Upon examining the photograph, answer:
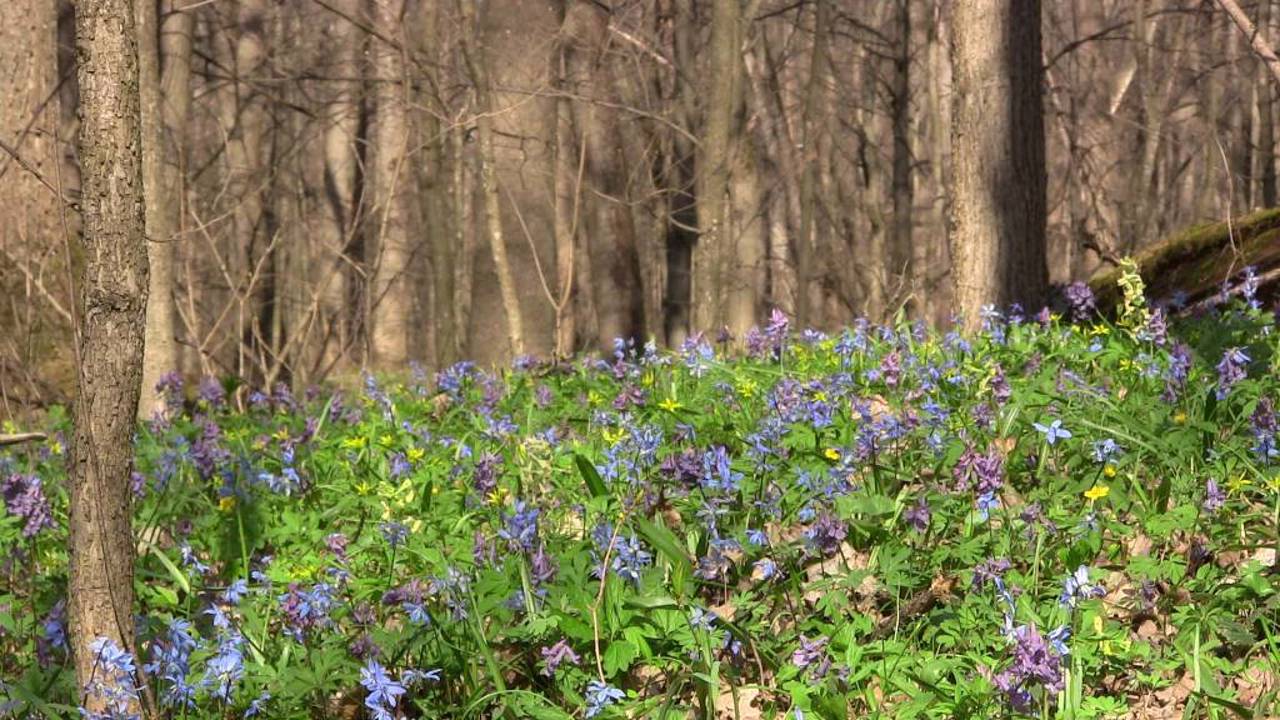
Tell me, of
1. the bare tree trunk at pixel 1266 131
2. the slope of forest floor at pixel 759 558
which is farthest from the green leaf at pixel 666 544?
the bare tree trunk at pixel 1266 131

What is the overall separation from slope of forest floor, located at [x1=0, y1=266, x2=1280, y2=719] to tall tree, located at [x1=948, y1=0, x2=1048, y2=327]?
1.76 m

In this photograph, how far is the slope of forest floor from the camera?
3.26 meters

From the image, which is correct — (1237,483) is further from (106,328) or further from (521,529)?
(106,328)

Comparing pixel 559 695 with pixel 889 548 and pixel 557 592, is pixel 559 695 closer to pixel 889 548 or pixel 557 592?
pixel 557 592

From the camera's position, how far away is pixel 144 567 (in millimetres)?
4543

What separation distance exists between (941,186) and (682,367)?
1869cm

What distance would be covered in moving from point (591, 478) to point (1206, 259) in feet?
14.0

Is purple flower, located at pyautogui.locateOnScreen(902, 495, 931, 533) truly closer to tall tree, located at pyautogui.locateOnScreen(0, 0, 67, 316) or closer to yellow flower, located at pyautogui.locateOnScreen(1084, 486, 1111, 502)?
yellow flower, located at pyautogui.locateOnScreen(1084, 486, 1111, 502)

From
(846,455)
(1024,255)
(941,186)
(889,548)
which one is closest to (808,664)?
(889,548)

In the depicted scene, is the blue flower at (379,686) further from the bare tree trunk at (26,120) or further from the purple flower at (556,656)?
the bare tree trunk at (26,120)

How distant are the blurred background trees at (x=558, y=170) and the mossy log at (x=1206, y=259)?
22cm

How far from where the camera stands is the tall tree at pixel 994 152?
276 inches

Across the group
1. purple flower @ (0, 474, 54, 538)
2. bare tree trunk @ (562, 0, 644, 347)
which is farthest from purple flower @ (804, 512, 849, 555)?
bare tree trunk @ (562, 0, 644, 347)

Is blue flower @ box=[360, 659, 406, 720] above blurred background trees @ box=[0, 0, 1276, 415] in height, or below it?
below
